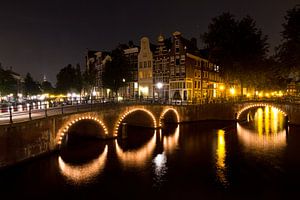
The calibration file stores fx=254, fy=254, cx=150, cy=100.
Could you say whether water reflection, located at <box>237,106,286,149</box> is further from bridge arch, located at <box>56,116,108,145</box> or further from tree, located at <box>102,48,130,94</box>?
tree, located at <box>102,48,130,94</box>

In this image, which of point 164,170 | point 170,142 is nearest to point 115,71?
point 170,142

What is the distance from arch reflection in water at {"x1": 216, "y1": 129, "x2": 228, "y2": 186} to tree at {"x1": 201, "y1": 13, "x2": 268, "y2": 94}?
80.6ft

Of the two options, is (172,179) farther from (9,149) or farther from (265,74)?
(265,74)

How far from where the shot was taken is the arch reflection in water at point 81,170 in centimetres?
2070

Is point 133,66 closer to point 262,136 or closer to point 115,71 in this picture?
point 115,71

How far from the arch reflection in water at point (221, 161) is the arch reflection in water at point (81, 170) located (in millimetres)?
10442

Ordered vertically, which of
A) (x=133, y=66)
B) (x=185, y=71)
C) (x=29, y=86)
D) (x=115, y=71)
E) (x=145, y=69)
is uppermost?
(x=133, y=66)

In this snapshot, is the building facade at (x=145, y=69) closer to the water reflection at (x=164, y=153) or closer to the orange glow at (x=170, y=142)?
the water reflection at (x=164, y=153)

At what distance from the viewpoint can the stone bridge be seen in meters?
20.8

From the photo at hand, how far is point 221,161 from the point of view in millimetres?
25484

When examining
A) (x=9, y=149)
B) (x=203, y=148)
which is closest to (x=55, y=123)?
(x=9, y=149)

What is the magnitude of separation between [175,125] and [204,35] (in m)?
24.4

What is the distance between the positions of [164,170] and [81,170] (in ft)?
24.3

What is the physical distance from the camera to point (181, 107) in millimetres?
49250
